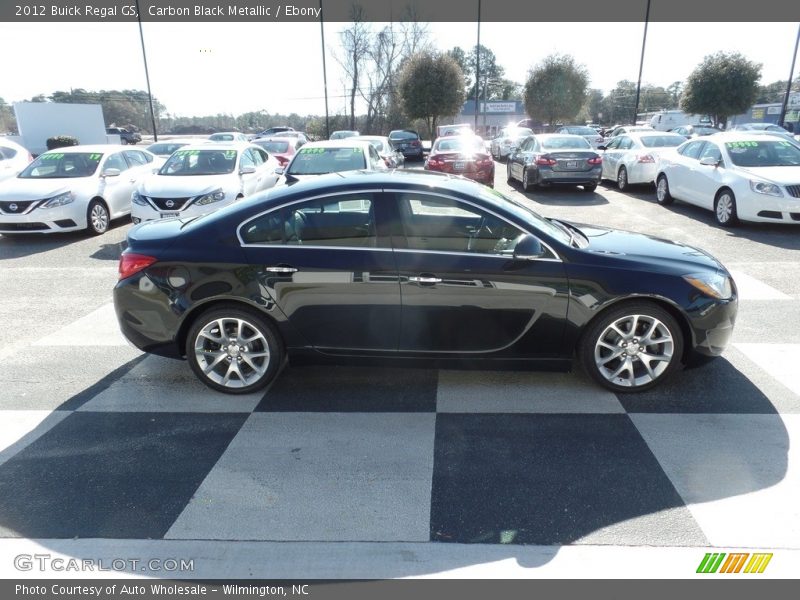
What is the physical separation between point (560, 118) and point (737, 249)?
2935cm

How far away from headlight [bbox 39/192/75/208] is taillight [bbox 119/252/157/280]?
6827 millimetres

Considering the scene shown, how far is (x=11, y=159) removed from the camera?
13789mm

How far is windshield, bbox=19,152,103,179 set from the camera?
10.7 metres

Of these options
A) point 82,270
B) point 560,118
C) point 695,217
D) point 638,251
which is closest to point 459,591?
point 638,251

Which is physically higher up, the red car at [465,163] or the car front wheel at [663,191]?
the red car at [465,163]

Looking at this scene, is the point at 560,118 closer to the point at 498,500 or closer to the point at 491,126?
the point at 491,126

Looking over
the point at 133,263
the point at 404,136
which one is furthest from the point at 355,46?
the point at 133,263

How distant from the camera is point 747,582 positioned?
2.55 m

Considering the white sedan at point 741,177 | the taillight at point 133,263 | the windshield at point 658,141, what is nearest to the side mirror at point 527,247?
the taillight at point 133,263

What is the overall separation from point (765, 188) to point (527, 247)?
7.57 meters

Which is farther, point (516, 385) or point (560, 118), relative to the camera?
point (560, 118)

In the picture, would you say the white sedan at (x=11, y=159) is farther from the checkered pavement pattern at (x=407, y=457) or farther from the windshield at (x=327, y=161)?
the checkered pavement pattern at (x=407, y=457)

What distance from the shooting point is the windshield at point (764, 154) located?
9.89 metres

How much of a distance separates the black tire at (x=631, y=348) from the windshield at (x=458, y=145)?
11.7m
